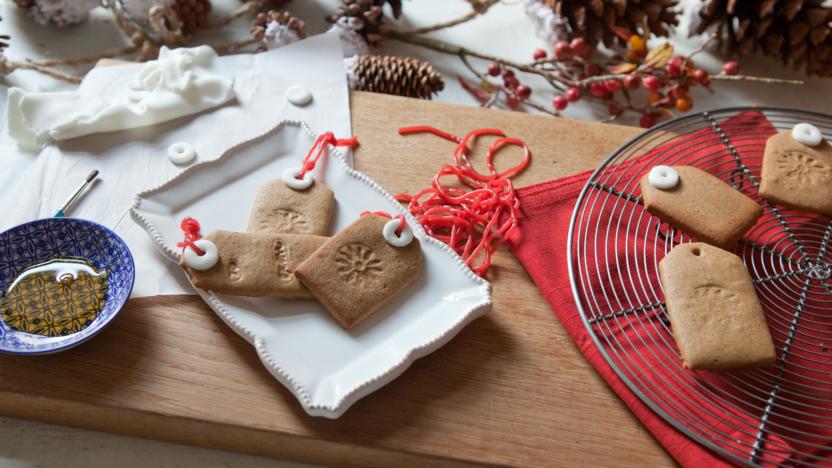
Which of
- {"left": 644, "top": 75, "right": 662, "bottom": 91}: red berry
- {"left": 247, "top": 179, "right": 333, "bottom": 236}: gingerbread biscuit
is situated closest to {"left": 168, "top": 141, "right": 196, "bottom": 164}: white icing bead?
{"left": 247, "top": 179, "right": 333, "bottom": 236}: gingerbread biscuit

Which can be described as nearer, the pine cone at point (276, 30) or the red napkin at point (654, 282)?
the red napkin at point (654, 282)

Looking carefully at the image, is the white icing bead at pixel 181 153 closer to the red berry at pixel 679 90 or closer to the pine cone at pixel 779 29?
the red berry at pixel 679 90

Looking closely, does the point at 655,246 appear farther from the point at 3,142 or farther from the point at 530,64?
the point at 3,142

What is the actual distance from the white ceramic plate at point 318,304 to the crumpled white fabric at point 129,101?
200 mm

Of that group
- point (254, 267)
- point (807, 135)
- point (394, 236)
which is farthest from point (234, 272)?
point (807, 135)

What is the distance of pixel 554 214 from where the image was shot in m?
1.38

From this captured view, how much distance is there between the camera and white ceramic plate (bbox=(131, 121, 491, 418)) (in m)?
1.10

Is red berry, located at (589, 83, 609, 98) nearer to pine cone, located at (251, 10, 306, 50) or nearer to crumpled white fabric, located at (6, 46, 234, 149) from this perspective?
pine cone, located at (251, 10, 306, 50)

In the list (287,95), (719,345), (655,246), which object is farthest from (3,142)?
(719,345)

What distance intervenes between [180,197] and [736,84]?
1.32 metres

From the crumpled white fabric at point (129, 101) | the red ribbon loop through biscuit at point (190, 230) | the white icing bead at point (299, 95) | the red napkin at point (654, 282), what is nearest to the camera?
the red napkin at point (654, 282)

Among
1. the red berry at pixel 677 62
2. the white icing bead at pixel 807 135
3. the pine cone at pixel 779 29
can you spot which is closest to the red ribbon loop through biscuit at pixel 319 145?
the red berry at pixel 677 62

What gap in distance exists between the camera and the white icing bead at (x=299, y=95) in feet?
4.99

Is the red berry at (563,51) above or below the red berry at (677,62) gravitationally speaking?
below
